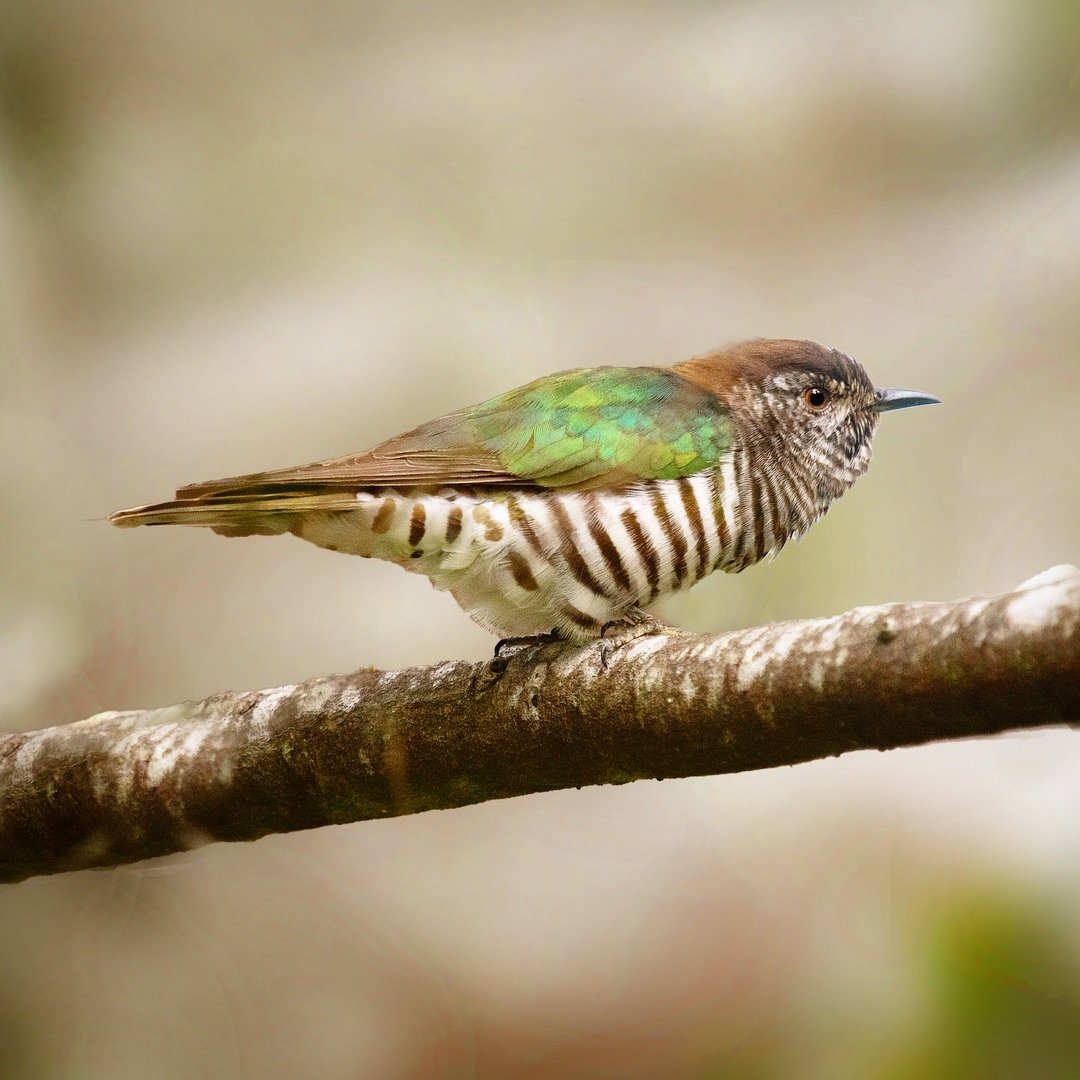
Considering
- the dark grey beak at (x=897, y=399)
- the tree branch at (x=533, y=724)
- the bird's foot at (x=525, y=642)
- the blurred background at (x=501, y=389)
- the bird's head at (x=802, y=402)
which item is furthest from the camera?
→ the blurred background at (x=501, y=389)

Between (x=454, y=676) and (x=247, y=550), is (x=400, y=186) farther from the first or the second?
(x=454, y=676)

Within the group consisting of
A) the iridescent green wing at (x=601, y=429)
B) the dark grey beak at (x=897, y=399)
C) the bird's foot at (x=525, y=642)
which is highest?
the iridescent green wing at (x=601, y=429)

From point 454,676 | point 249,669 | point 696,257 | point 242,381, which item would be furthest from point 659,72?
point 454,676

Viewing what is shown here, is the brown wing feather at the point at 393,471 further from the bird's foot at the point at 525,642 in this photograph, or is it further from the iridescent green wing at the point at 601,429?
the bird's foot at the point at 525,642

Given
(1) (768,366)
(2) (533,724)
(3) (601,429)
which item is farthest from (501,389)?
(2) (533,724)

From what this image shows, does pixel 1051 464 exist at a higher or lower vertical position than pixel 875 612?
lower

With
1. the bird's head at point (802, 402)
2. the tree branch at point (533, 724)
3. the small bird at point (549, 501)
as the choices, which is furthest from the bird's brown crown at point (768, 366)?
the tree branch at point (533, 724)

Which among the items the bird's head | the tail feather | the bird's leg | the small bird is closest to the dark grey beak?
the bird's head

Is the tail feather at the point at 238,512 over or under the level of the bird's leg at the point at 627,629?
over
